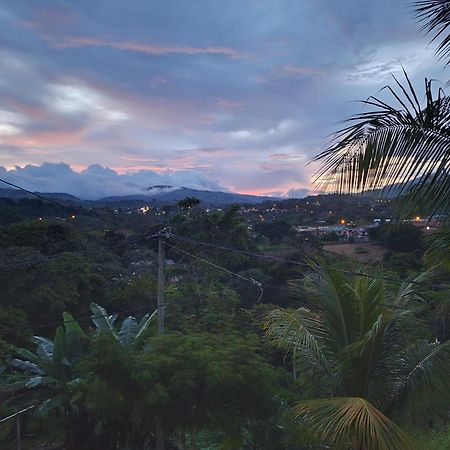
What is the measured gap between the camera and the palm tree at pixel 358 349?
5.27 metres

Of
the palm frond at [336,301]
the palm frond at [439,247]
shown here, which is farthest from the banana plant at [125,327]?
the palm frond at [439,247]

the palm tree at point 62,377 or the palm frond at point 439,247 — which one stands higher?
the palm frond at point 439,247

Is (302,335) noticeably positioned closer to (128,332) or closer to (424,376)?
(424,376)

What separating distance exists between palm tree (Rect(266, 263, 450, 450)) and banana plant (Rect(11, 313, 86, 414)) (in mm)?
6250

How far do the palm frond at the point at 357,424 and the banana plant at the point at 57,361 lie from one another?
711 centimetres

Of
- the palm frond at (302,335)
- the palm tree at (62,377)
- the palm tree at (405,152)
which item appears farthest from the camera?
the palm tree at (62,377)

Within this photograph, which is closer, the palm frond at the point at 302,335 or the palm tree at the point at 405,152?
the palm tree at the point at 405,152

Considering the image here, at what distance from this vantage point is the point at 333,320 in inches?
237

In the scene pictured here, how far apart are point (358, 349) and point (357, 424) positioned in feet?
3.88

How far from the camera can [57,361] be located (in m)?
10.8

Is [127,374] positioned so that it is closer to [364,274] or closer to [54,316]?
[364,274]

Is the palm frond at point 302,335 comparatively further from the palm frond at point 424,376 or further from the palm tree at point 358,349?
the palm frond at point 424,376

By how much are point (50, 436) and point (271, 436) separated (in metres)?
5.95

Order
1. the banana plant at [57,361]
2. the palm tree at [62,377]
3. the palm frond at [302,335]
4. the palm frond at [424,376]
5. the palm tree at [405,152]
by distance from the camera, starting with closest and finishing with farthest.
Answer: the palm tree at [405,152], the palm frond at [424,376], the palm frond at [302,335], the palm tree at [62,377], the banana plant at [57,361]
